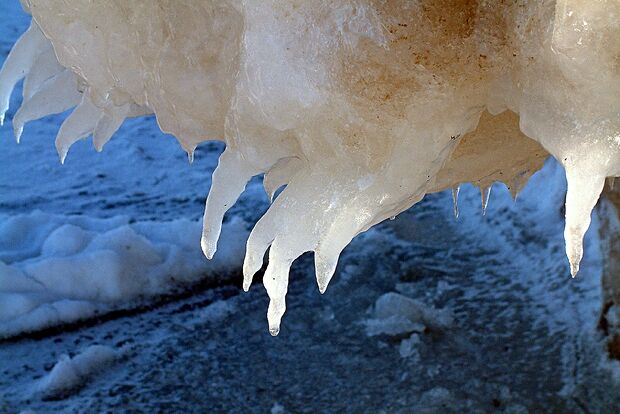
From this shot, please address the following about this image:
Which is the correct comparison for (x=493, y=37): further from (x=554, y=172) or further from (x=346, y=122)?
(x=554, y=172)

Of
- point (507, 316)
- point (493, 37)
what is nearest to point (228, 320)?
point (507, 316)

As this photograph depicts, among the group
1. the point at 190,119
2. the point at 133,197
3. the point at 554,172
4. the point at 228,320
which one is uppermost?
the point at 133,197

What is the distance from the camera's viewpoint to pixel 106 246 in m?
2.69

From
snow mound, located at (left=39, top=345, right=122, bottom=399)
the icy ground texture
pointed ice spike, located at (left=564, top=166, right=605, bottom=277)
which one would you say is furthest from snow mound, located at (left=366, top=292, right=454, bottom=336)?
pointed ice spike, located at (left=564, top=166, right=605, bottom=277)

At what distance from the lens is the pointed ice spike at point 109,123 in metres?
0.91

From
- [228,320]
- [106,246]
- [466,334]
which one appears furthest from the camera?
[106,246]

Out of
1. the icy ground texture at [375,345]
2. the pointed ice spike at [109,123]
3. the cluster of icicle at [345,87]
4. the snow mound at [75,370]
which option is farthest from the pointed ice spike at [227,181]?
the snow mound at [75,370]

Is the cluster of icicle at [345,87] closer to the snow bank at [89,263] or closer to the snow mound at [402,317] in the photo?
the snow mound at [402,317]

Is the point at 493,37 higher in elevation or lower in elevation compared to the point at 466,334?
lower

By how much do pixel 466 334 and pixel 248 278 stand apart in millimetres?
1571

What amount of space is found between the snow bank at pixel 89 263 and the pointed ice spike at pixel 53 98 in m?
1.59

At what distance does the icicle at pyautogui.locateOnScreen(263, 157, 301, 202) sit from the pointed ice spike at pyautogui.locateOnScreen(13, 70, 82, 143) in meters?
0.29

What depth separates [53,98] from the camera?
38.2 inches

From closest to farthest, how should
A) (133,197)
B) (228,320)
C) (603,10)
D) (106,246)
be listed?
(603,10) < (228,320) < (106,246) < (133,197)
